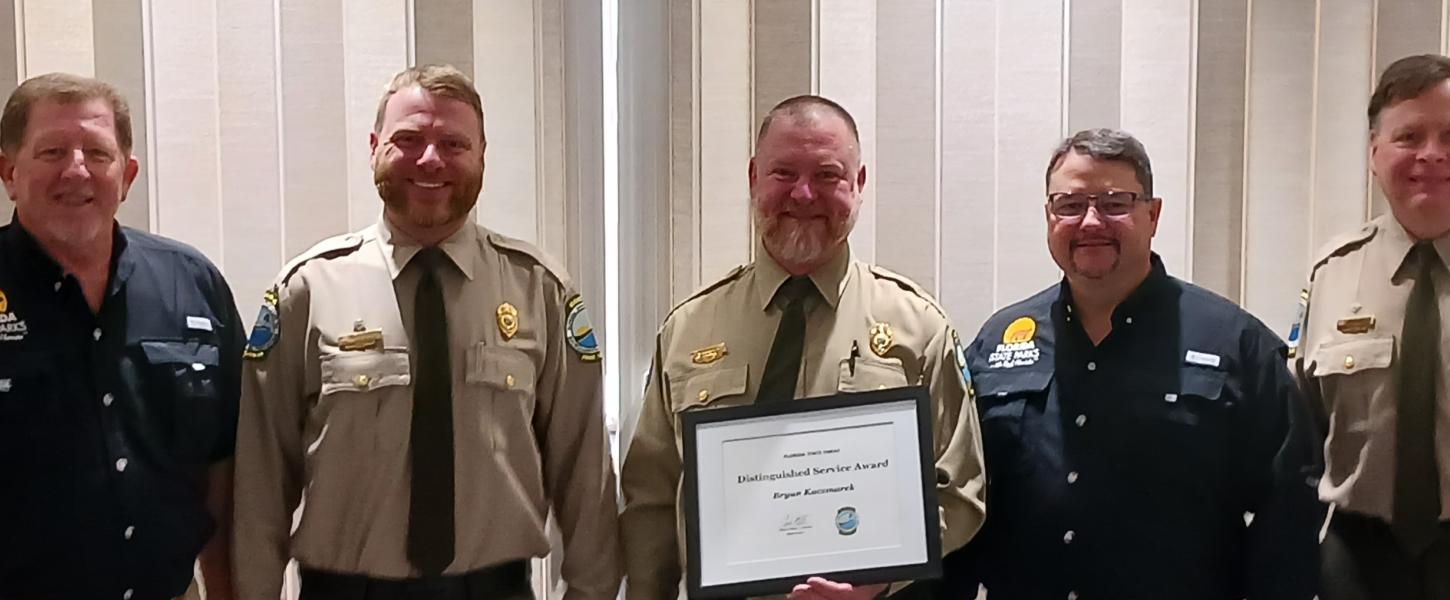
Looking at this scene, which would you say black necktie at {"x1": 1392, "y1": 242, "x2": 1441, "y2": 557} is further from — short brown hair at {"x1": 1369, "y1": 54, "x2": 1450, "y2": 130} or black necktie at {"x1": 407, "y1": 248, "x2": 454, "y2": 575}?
black necktie at {"x1": 407, "y1": 248, "x2": 454, "y2": 575}

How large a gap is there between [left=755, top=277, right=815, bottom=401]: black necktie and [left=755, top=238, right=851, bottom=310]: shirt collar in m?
0.02

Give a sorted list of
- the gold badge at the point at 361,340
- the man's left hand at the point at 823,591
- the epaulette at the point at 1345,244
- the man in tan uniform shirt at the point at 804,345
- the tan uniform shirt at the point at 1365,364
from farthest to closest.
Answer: the epaulette at the point at 1345,244 < the tan uniform shirt at the point at 1365,364 < the man in tan uniform shirt at the point at 804,345 < the gold badge at the point at 361,340 < the man's left hand at the point at 823,591

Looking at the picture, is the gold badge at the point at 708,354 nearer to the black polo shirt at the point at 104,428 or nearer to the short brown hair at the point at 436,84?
the short brown hair at the point at 436,84

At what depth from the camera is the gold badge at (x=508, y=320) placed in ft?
6.88

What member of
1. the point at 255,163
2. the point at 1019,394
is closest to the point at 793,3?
the point at 1019,394

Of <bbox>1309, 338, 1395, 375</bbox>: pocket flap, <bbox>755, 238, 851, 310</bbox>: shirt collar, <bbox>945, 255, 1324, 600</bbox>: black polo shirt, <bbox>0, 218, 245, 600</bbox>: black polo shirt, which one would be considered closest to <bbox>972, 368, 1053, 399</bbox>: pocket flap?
<bbox>945, 255, 1324, 600</bbox>: black polo shirt

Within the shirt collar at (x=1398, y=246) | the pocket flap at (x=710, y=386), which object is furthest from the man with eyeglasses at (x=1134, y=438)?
the pocket flap at (x=710, y=386)

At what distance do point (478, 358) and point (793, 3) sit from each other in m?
1.30

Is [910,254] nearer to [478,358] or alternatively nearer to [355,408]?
[478,358]

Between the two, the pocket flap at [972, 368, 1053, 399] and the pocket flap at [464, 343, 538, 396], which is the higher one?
the pocket flap at [464, 343, 538, 396]

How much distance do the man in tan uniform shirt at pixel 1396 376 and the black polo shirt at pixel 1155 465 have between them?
0.69ft

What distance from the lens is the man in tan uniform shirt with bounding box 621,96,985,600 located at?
2.12 meters

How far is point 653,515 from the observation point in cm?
218

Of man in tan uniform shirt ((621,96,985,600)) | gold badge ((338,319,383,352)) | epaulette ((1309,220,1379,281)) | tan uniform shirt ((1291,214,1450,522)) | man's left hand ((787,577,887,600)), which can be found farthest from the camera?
epaulette ((1309,220,1379,281))
